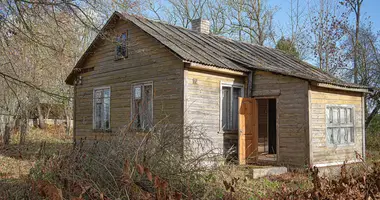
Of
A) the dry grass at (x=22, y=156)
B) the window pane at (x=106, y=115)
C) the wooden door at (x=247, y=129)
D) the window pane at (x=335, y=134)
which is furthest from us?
the window pane at (x=106, y=115)

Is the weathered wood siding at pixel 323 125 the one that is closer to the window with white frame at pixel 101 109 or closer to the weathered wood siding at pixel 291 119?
the weathered wood siding at pixel 291 119

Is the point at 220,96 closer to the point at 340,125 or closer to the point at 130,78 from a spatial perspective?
the point at 130,78

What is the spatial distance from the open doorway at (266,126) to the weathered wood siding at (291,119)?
3.22m

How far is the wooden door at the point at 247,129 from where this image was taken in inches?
517

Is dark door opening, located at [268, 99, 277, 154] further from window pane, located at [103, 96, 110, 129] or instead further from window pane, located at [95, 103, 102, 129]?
window pane, located at [95, 103, 102, 129]

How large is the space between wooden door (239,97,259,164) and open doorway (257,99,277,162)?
261 cm

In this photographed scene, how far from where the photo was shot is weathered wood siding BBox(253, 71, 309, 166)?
40.0 ft

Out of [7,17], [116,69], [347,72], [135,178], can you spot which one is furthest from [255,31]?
[135,178]

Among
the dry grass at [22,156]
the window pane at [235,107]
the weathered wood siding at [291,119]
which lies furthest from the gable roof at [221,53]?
the dry grass at [22,156]

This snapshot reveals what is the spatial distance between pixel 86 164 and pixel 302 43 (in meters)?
27.0

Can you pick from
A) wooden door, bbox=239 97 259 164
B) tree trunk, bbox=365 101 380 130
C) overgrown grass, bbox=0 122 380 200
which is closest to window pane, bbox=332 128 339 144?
wooden door, bbox=239 97 259 164

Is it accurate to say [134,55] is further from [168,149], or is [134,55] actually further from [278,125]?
[168,149]

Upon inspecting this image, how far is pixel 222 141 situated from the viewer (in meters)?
13.3

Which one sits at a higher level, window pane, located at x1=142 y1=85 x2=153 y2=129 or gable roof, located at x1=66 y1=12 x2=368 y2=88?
gable roof, located at x1=66 y1=12 x2=368 y2=88
